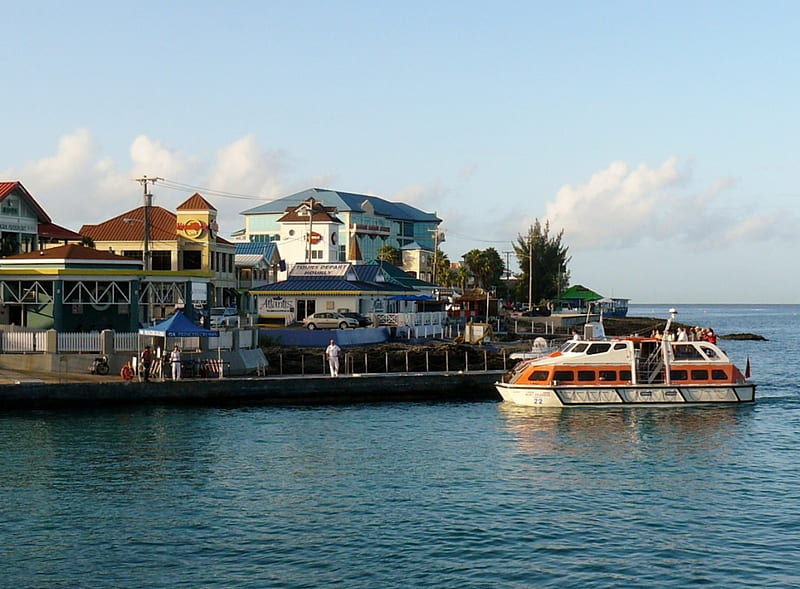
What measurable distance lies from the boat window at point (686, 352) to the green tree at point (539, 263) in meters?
112

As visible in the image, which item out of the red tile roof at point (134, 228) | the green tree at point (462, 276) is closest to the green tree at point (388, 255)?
the green tree at point (462, 276)

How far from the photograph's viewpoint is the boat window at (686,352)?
167 ft

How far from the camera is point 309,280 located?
276 feet

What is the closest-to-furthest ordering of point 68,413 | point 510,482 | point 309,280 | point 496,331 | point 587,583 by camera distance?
point 587,583
point 510,482
point 68,413
point 309,280
point 496,331

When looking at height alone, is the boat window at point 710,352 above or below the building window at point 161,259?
below

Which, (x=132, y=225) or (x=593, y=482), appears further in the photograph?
(x=132, y=225)

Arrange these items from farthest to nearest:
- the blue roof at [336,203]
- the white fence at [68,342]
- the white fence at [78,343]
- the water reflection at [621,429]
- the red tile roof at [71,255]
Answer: the blue roof at [336,203], the red tile roof at [71,255], the white fence at [78,343], the white fence at [68,342], the water reflection at [621,429]

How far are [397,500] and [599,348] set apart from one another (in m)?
22.4

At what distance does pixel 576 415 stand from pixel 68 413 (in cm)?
2381

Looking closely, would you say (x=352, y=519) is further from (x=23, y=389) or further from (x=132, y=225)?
(x=132, y=225)

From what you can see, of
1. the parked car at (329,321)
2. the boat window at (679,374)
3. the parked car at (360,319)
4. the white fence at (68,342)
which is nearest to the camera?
the boat window at (679,374)

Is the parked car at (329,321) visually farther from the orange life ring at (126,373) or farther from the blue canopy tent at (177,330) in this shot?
the orange life ring at (126,373)

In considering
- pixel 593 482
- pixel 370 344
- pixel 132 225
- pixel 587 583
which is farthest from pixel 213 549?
pixel 132 225

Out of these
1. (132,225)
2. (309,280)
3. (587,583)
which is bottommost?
(587,583)
